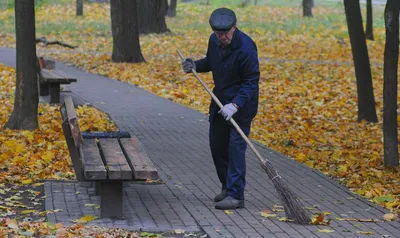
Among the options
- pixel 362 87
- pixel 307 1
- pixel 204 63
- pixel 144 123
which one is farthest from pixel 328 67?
pixel 307 1

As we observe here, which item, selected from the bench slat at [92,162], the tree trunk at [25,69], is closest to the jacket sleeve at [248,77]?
the bench slat at [92,162]

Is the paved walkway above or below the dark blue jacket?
below

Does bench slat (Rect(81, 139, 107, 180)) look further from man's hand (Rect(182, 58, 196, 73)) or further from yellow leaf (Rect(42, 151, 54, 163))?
yellow leaf (Rect(42, 151, 54, 163))

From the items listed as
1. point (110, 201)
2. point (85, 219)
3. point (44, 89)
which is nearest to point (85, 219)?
point (85, 219)

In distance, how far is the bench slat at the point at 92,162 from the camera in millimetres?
7027

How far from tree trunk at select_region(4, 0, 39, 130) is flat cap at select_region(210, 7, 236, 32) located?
4.52 m

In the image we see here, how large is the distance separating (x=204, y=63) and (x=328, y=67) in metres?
14.6

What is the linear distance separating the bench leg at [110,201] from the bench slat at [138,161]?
269 mm

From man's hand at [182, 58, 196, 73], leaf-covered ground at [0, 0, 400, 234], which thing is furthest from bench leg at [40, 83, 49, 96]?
man's hand at [182, 58, 196, 73]

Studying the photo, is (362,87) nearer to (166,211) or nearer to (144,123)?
(144,123)

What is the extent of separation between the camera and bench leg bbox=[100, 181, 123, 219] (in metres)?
7.34

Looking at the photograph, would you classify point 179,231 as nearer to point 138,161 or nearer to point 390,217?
point 138,161

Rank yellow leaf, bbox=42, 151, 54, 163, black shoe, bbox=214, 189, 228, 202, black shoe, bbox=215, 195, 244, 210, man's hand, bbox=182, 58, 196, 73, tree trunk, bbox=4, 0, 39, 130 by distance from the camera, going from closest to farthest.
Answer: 1. black shoe, bbox=215, 195, 244, 210
2. black shoe, bbox=214, 189, 228, 202
3. man's hand, bbox=182, 58, 196, 73
4. yellow leaf, bbox=42, 151, 54, 163
5. tree trunk, bbox=4, 0, 39, 130

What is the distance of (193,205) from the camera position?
26.3ft
